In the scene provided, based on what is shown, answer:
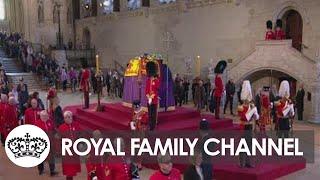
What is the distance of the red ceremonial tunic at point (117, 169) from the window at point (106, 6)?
931 inches

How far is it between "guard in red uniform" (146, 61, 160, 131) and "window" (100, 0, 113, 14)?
62.3 feet

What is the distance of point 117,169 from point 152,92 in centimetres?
440

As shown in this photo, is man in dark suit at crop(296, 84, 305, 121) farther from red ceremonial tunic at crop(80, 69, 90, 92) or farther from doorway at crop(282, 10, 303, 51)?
red ceremonial tunic at crop(80, 69, 90, 92)

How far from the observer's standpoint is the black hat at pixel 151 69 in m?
9.49

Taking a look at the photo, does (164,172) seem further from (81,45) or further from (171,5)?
(81,45)

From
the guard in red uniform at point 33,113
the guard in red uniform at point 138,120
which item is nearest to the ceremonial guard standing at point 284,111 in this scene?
the guard in red uniform at point 138,120

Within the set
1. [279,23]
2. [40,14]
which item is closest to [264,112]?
[279,23]

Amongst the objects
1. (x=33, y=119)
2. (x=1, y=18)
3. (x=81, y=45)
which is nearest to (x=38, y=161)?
(x=33, y=119)

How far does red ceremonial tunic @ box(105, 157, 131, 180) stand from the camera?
4.96 meters

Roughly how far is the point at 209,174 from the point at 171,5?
1750 cm

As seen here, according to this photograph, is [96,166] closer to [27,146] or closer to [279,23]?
[27,146]

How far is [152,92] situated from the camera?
9.23 m

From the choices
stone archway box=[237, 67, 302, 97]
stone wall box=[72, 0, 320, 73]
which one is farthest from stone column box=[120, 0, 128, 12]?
stone archway box=[237, 67, 302, 97]

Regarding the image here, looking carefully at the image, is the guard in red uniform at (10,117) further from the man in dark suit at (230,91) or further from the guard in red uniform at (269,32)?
the guard in red uniform at (269,32)
